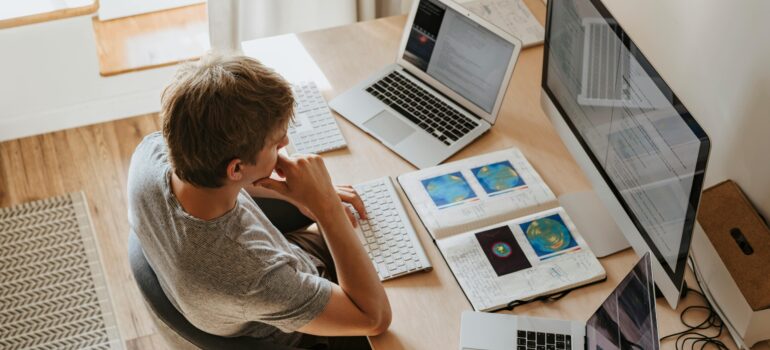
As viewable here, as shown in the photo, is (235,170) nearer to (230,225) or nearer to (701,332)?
(230,225)

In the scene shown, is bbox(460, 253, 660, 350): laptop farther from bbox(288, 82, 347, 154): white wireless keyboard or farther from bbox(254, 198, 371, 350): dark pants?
bbox(288, 82, 347, 154): white wireless keyboard

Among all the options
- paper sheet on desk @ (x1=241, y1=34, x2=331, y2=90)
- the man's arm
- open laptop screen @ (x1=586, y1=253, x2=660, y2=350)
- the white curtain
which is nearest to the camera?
open laptop screen @ (x1=586, y1=253, x2=660, y2=350)

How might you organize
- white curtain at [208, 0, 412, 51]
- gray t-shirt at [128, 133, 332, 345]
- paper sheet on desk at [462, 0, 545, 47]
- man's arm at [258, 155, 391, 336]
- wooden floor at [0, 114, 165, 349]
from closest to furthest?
gray t-shirt at [128, 133, 332, 345], man's arm at [258, 155, 391, 336], paper sheet on desk at [462, 0, 545, 47], wooden floor at [0, 114, 165, 349], white curtain at [208, 0, 412, 51]

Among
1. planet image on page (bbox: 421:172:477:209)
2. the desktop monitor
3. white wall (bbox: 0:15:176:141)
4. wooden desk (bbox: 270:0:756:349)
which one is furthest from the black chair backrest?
white wall (bbox: 0:15:176:141)

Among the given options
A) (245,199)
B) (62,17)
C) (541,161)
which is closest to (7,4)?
(62,17)

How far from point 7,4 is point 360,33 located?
1220 mm

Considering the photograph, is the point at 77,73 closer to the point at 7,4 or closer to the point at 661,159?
the point at 7,4

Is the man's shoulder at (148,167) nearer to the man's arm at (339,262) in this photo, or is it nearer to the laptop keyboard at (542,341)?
the man's arm at (339,262)

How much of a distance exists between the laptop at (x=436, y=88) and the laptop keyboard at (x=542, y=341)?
51 centimetres

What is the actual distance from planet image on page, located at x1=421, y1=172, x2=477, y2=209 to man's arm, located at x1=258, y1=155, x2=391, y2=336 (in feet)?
0.89

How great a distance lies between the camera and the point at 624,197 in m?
1.65

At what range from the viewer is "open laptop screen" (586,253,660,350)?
135cm

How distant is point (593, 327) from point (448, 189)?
1.60 ft

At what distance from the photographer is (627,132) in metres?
1.58
